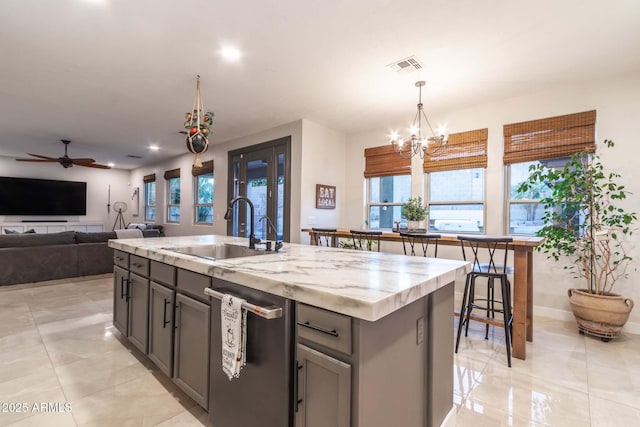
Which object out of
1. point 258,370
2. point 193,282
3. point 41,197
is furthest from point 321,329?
point 41,197

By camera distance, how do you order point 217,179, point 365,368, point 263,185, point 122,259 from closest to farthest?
point 365,368 → point 122,259 → point 263,185 → point 217,179

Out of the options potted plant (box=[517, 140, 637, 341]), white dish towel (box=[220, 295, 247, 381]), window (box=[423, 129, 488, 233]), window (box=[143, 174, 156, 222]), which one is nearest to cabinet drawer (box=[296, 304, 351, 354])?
white dish towel (box=[220, 295, 247, 381])

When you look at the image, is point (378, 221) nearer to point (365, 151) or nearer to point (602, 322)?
point (365, 151)

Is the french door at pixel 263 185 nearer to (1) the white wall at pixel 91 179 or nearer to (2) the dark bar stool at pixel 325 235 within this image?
(2) the dark bar stool at pixel 325 235

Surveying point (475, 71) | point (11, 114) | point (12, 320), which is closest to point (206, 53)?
point (475, 71)

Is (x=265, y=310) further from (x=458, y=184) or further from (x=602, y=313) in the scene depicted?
→ (x=458, y=184)

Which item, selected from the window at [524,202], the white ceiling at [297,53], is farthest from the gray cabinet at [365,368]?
the window at [524,202]

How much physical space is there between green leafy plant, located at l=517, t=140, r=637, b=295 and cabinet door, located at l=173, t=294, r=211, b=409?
3.08 m

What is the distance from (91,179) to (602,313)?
1148cm

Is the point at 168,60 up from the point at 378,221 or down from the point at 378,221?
up

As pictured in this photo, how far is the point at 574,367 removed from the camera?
233 cm

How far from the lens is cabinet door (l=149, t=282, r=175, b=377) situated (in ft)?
6.25

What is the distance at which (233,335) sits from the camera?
4.41ft

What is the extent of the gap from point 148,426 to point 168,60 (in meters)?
2.98
